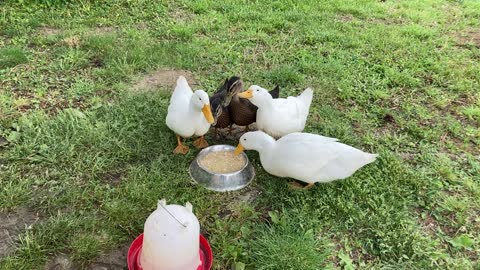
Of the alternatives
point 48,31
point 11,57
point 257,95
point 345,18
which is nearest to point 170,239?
point 257,95

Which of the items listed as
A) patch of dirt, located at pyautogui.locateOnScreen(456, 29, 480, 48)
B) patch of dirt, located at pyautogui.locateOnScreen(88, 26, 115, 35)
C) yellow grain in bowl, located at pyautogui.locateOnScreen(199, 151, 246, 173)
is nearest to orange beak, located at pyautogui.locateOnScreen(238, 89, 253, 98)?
yellow grain in bowl, located at pyautogui.locateOnScreen(199, 151, 246, 173)

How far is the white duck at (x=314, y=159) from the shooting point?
10.1ft

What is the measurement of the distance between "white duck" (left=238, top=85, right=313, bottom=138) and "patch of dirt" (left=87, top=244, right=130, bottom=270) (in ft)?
4.71

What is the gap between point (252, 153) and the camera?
368 cm

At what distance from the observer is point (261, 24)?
18.6 ft

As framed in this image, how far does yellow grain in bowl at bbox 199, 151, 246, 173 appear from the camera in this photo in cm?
335

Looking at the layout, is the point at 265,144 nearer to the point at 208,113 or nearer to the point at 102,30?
the point at 208,113

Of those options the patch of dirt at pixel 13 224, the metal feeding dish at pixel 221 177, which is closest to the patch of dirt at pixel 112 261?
the patch of dirt at pixel 13 224

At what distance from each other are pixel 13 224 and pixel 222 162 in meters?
1.47

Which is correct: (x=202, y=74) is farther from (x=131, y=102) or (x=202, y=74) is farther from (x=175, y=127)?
(x=175, y=127)

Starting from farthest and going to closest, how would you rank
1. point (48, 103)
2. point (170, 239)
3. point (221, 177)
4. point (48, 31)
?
point (48, 31)
point (48, 103)
point (221, 177)
point (170, 239)

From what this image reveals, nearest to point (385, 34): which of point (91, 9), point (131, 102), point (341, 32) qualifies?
point (341, 32)

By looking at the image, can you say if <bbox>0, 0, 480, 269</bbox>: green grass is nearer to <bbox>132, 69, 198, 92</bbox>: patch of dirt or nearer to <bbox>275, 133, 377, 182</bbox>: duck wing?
<bbox>132, 69, 198, 92</bbox>: patch of dirt

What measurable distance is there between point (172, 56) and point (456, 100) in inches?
117
